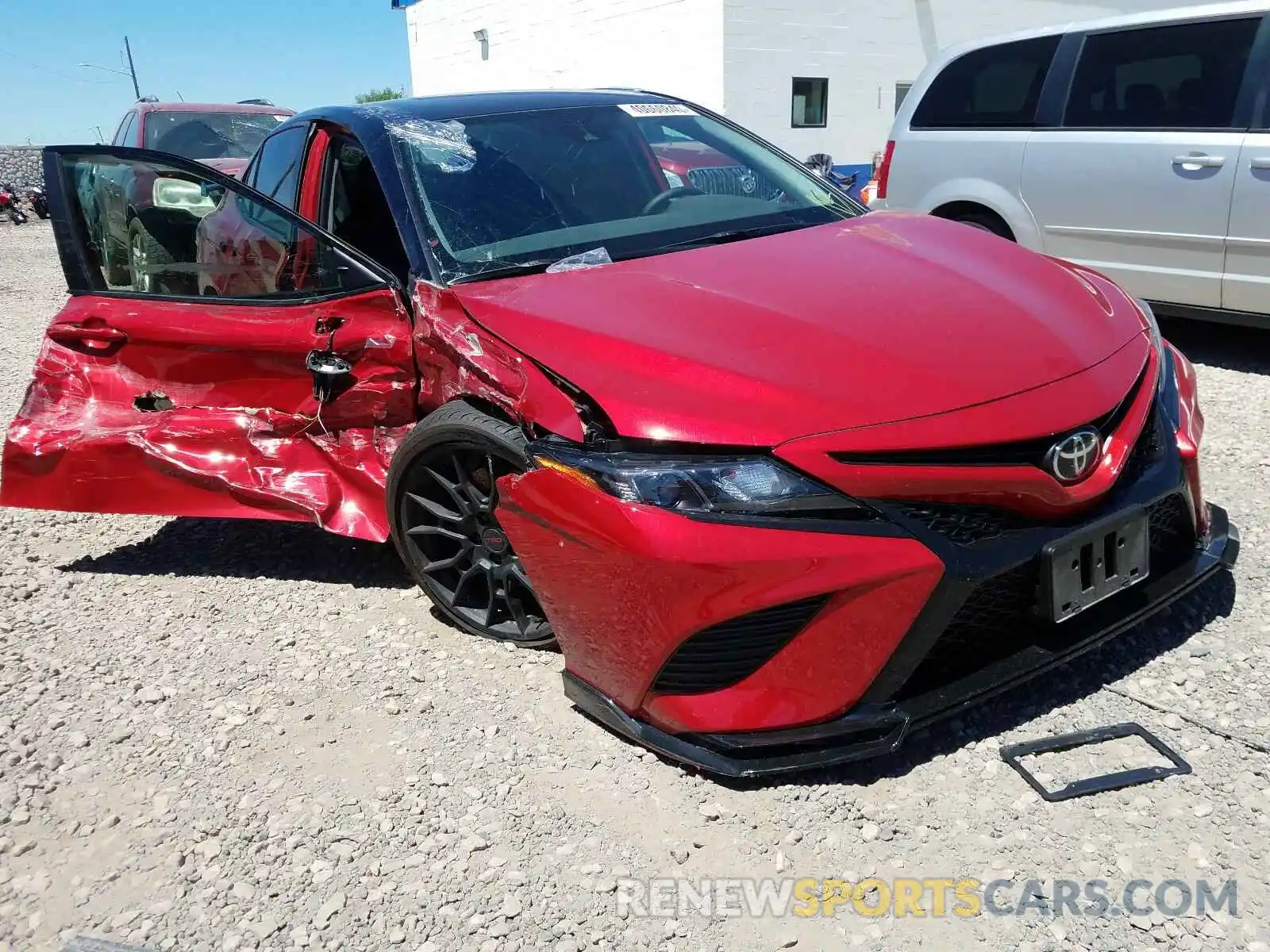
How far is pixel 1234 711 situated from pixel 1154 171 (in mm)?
3646

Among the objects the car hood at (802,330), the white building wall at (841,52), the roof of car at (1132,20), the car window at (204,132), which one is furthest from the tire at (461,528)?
the white building wall at (841,52)

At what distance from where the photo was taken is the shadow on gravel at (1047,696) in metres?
2.35

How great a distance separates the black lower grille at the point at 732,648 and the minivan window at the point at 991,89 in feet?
15.5

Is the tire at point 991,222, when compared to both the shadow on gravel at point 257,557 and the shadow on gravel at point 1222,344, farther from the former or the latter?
the shadow on gravel at point 257,557

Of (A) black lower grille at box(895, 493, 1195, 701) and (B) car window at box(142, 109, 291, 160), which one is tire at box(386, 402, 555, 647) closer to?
(A) black lower grille at box(895, 493, 1195, 701)

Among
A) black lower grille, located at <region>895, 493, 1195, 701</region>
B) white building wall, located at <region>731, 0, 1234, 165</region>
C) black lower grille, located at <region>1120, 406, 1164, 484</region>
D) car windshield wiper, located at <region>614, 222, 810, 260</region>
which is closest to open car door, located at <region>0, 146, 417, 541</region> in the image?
car windshield wiper, located at <region>614, 222, 810, 260</region>

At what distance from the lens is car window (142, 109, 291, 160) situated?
1109cm

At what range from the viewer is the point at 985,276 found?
2.67 meters

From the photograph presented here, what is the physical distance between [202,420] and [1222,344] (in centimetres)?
548

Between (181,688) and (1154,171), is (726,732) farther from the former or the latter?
(1154,171)

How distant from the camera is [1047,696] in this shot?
2525 mm

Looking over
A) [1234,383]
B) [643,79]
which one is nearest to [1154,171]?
[1234,383]

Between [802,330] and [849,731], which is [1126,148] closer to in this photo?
[802,330]

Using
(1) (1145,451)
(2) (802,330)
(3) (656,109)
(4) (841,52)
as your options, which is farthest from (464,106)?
(4) (841,52)
